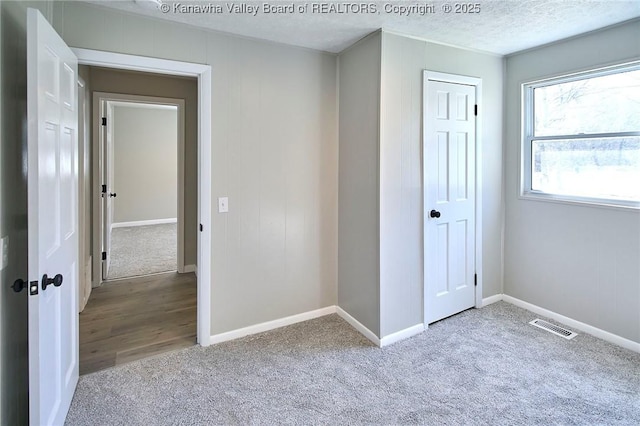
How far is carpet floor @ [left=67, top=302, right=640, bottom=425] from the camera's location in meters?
1.99

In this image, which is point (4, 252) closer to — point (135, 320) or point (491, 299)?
point (135, 320)

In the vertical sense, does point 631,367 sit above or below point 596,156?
below

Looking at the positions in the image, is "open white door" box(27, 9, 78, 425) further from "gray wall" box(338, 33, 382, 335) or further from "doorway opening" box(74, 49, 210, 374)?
"gray wall" box(338, 33, 382, 335)

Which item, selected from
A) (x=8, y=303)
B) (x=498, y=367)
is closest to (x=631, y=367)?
(x=498, y=367)

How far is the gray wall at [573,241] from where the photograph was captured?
2.69m

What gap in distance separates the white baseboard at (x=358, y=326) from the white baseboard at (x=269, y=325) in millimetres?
104

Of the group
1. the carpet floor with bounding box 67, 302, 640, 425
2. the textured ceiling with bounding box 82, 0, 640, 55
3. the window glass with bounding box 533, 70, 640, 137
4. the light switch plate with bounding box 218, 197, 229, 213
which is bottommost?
the carpet floor with bounding box 67, 302, 640, 425

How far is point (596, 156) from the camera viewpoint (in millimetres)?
2906

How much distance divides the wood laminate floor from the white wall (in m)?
0.53

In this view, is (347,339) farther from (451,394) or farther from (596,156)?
(596,156)

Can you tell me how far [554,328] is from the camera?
303 cm

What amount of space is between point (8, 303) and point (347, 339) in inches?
85.3

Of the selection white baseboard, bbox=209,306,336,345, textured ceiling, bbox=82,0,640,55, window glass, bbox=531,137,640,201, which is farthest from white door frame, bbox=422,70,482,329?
white baseboard, bbox=209,306,336,345

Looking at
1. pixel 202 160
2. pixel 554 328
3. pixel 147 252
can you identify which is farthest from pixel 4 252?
pixel 147 252
